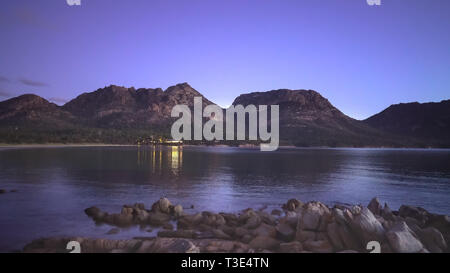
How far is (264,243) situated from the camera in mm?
14680

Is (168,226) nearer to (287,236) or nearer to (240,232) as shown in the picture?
(240,232)

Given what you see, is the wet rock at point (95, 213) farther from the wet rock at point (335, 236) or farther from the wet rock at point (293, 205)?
the wet rock at point (335, 236)

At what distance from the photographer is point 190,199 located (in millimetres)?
29375

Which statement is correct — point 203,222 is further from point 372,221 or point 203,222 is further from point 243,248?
point 372,221

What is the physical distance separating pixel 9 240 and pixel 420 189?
43791mm

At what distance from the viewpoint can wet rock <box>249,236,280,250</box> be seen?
14.5 meters

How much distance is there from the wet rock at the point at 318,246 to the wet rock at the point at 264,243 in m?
1.40

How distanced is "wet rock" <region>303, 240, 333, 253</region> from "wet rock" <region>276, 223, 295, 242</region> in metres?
1.43

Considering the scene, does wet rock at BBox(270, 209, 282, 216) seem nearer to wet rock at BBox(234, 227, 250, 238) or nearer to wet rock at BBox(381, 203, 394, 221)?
wet rock at BBox(381, 203, 394, 221)

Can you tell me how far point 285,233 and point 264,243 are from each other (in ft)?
5.29

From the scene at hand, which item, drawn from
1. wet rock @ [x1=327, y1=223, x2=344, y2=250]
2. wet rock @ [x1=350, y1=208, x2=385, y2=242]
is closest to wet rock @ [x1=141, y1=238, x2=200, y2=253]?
wet rock @ [x1=327, y1=223, x2=344, y2=250]

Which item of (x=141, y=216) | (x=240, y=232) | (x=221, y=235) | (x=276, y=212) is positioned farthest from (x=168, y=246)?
(x=276, y=212)
